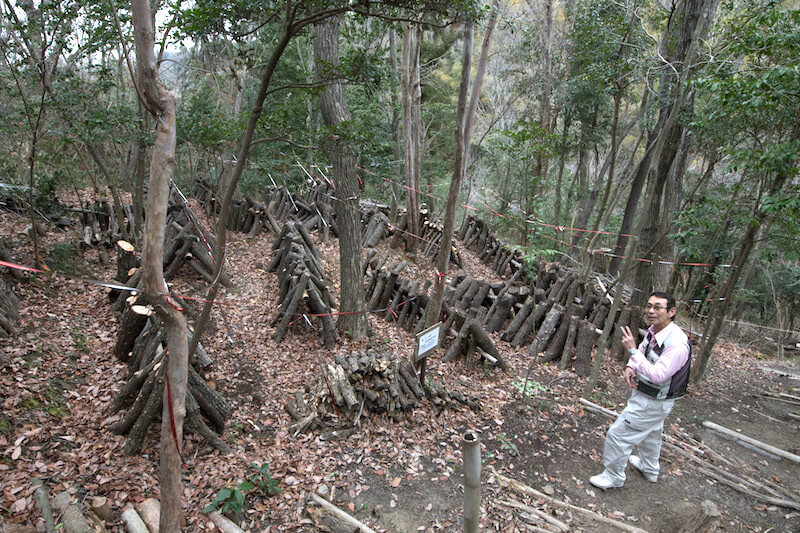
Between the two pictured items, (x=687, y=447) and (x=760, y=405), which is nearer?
(x=687, y=447)

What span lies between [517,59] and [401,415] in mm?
13172

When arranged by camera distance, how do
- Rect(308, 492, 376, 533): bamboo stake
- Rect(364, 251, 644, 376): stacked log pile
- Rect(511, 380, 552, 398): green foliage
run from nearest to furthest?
Rect(308, 492, 376, 533): bamboo stake
Rect(511, 380, 552, 398): green foliage
Rect(364, 251, 644, 376): stacked log pile

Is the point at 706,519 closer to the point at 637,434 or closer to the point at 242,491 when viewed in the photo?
the point at 637,434

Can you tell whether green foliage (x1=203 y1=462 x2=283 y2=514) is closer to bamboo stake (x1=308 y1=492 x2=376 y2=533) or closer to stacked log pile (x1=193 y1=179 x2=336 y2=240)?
bamboo stake (x1=308 y1=492 x2=376 y2=533)

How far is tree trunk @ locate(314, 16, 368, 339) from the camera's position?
18.4 feet

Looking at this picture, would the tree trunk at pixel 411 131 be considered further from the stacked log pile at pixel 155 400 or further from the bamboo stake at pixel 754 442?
the bamboo stake at pixel 754 442

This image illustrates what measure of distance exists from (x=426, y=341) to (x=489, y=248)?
7564 millimetres

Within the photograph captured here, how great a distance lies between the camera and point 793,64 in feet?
15.5

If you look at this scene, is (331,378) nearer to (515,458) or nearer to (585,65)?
(515,458)

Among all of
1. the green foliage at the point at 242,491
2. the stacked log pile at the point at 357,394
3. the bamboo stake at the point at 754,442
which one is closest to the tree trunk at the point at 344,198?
the stacked log pile at the point at 357,394

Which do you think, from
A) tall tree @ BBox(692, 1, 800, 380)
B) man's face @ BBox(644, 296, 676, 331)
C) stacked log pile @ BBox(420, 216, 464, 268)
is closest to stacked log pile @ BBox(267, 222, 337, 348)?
stacked log pile @ BBox(420, 216, 464, 268)

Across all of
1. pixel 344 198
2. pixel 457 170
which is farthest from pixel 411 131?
pixel 457 170

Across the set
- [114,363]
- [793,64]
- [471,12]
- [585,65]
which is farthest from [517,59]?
[114,363]

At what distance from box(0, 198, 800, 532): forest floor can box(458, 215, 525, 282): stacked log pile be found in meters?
4.12
